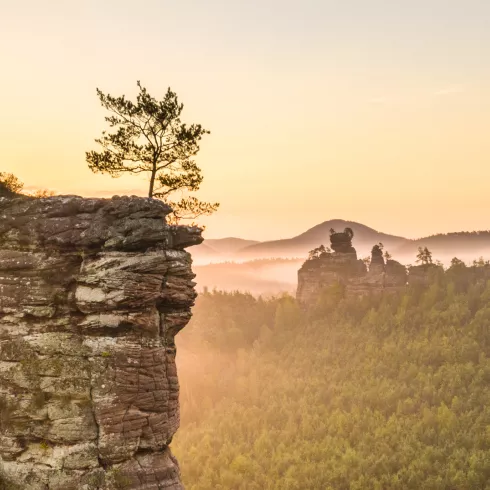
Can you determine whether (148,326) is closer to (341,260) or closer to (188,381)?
(188,381)

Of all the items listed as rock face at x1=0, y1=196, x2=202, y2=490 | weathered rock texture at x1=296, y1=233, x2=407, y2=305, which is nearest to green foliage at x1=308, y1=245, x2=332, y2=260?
weathered rock texture at x1=296, y1=233, x2=407, y2=305

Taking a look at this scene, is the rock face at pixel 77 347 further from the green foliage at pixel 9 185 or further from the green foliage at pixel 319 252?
the green foliage at pixel 319 252

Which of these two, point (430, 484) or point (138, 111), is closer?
point (138, 111)

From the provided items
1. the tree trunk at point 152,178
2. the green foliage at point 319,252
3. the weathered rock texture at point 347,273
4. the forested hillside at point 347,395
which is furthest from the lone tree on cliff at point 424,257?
the tree trunk at point 152,178

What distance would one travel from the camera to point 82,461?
105ft

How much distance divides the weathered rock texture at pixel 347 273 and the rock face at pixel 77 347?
109m

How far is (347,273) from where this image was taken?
5669 inches

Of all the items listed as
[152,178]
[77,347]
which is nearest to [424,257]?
[152,178]

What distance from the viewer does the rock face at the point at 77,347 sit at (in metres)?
32.1

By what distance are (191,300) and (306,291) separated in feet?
392

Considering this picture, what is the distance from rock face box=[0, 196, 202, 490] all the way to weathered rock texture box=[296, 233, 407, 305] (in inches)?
4272

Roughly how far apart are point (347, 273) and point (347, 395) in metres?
42.3

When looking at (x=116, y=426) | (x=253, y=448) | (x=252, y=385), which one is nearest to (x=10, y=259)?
(x=116, y=426)

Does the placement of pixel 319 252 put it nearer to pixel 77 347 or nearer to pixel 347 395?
pixel 347 395
